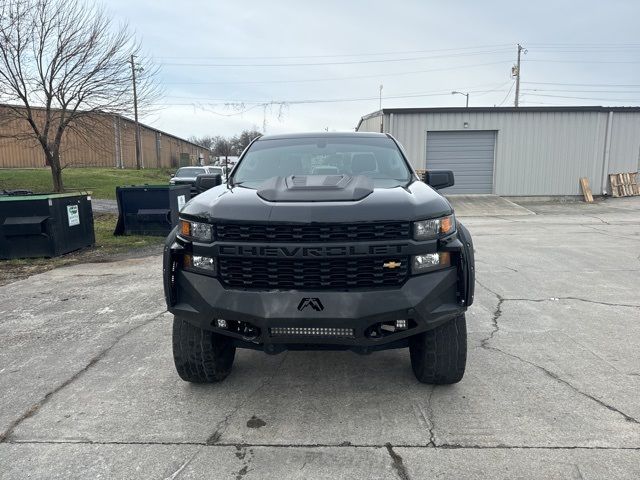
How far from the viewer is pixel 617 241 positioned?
33.8ft

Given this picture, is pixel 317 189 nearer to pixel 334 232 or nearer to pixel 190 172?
pixel 334 232

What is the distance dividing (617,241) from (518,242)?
211 centimetres

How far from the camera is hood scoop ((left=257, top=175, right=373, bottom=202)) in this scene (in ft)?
9.95

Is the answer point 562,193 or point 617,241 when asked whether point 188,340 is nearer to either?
point 617,241

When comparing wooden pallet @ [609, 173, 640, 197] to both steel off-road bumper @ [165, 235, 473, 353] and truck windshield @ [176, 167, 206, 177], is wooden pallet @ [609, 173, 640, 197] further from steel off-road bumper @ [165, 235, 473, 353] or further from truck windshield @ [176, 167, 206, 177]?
steel off-road bumper @ [165, 235, 473, 353]

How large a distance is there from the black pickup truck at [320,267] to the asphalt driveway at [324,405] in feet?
1.77

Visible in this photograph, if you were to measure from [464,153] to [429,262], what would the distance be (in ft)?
59.1

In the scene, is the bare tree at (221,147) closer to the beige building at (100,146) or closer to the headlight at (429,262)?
the beige building at (100,146)

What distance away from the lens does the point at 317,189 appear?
10.4ft

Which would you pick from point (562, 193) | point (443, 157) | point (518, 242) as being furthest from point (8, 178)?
point (562, 193)

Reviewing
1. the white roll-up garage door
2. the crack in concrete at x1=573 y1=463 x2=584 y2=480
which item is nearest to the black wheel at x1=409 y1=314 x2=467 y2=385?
the crack in concrete at x1=573 y1=463 x2=584 y2=480

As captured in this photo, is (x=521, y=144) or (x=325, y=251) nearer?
(x=325, y=251)

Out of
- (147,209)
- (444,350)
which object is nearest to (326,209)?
(444,350)

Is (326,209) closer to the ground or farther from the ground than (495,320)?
farther from the ground
